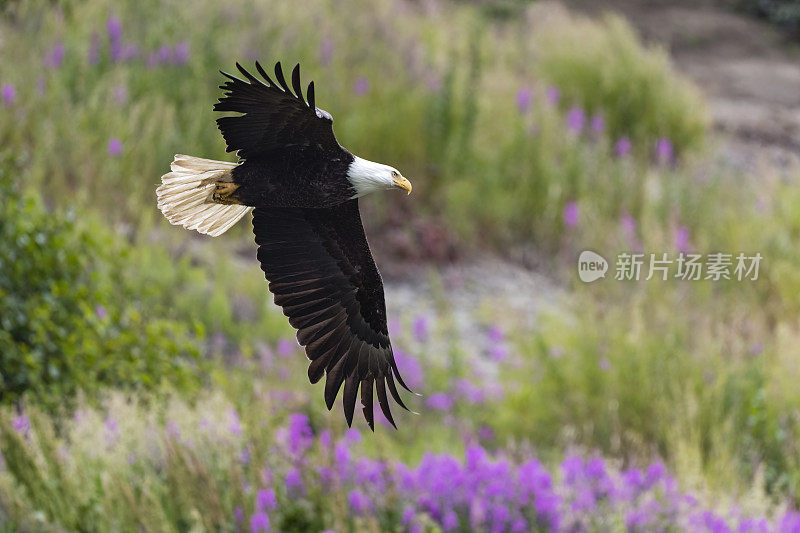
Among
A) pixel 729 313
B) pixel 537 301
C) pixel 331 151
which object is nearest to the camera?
pixel 331 151

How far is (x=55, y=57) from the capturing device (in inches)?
199

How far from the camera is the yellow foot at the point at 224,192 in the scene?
4.34ft

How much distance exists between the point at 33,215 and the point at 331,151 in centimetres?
284

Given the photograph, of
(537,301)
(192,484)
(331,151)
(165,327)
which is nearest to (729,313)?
(537,301)

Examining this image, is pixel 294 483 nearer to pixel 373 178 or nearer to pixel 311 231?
pixel 311 231

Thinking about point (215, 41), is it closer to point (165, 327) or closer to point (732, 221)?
point (165, 327)

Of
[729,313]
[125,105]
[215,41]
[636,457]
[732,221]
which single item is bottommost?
[636,457]

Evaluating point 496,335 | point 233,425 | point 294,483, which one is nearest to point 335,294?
point 294,483

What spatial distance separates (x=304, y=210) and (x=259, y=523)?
127cm

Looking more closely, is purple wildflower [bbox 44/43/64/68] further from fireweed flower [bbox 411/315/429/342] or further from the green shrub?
fireweed flower [bbox 411/315/429/342]

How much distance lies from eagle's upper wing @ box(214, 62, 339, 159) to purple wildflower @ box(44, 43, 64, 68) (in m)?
4.02

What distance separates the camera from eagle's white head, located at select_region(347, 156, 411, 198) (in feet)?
3.78

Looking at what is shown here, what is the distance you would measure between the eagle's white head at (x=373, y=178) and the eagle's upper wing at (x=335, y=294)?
0.37 meters

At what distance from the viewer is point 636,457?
3809 mm
